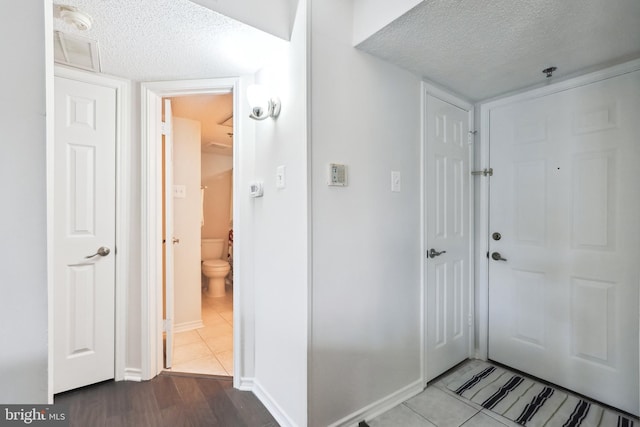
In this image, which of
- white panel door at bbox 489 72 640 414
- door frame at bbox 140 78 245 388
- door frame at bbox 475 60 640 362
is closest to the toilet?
door frame at bbox 140 78 245 388

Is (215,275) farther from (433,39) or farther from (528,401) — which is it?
(433,39)

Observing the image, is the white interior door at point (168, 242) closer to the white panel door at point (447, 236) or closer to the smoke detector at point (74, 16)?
the smoke detector at point (74, 16)

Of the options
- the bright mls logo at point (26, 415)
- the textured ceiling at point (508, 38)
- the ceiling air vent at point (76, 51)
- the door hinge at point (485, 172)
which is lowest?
the bright mls logo at point (26, 415)

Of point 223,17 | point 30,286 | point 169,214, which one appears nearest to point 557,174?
point 223,17

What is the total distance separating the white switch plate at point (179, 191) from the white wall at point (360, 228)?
2.01 meters

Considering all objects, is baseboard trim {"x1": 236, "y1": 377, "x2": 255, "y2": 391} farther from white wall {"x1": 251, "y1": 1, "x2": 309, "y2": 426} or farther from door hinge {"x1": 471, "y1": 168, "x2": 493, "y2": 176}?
door hinge {"x1": 471, "y1": 168, "x2": 493, "y2": 176}

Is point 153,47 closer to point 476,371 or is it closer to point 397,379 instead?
point 397,379

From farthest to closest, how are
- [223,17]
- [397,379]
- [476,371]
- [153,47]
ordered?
[476,371] < [397,379] < [153,47] < [223,17]

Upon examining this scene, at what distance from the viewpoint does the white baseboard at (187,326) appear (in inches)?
107


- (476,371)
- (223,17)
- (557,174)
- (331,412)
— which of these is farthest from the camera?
(476,371)

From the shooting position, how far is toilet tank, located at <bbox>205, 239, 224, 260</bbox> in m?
4.15

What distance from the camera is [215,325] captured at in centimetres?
284

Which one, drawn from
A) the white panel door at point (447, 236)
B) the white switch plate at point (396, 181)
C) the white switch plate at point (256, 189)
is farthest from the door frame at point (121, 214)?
the white panel door at point (447, 236)

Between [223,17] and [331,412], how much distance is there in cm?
205
